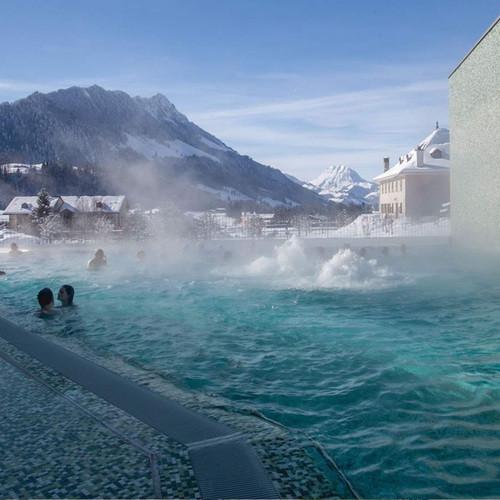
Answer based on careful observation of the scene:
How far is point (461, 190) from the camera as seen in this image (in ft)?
78.6

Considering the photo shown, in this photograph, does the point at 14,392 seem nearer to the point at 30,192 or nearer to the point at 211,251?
the point at 211,251

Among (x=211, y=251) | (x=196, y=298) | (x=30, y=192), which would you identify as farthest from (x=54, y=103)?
(x=196, y=298)

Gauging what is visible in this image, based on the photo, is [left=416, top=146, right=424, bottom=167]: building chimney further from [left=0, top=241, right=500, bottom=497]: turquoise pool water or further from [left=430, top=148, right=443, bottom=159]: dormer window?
[left=0, top=241, right=500, bottom=497]: turquoise pool water

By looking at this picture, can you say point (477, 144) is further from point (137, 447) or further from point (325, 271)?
point (137, 447)

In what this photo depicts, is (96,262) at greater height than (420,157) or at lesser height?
lesser

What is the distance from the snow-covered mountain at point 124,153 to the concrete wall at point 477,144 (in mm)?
104986

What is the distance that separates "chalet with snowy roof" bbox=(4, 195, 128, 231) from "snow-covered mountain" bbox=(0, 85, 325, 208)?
259 ft

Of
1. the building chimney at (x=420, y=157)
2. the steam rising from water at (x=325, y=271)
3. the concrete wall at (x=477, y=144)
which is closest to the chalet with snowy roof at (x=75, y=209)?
the building chimney at (x=420, y=157)

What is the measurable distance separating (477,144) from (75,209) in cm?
3557

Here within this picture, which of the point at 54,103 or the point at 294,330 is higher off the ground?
the point at 54,103

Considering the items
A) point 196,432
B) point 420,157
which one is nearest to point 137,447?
point 196,432

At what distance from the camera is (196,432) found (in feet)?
13.3

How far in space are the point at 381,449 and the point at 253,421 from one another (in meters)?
1.12

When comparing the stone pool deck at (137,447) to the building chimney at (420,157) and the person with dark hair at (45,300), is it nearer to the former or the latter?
the person with dark hair at (45,300)
